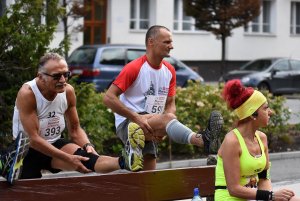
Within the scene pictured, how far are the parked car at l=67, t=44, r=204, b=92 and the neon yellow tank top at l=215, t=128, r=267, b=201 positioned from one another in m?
17.0

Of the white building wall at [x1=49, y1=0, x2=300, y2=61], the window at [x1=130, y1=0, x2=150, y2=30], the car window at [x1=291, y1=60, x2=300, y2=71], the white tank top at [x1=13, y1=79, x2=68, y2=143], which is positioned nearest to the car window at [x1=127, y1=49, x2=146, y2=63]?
the white building wall at [x1=49, y1=0, x2=300, y2=61]

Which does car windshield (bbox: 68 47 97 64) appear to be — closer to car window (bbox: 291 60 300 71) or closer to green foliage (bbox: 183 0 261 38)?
car window (bbox: 291 60 300 71)

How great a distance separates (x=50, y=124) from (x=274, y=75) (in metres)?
22.6

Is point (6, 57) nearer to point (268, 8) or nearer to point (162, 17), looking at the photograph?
point (162, 17)

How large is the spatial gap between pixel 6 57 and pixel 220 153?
6.21m

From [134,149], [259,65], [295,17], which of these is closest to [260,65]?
[259,65]

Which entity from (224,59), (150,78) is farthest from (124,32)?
(150,78)

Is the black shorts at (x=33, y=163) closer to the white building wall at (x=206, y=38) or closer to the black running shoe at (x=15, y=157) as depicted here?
the black running shoe at (x=15, y=157)

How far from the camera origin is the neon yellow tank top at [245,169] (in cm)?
546

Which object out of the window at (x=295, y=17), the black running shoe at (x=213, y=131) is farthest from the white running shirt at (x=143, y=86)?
the window at (x=295, y=17)

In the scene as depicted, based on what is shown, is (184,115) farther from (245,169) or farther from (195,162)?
(245,169)

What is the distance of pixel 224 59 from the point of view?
35469mm

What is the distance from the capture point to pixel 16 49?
436 inches

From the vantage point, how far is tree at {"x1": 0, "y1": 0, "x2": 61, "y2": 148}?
10.9 m
